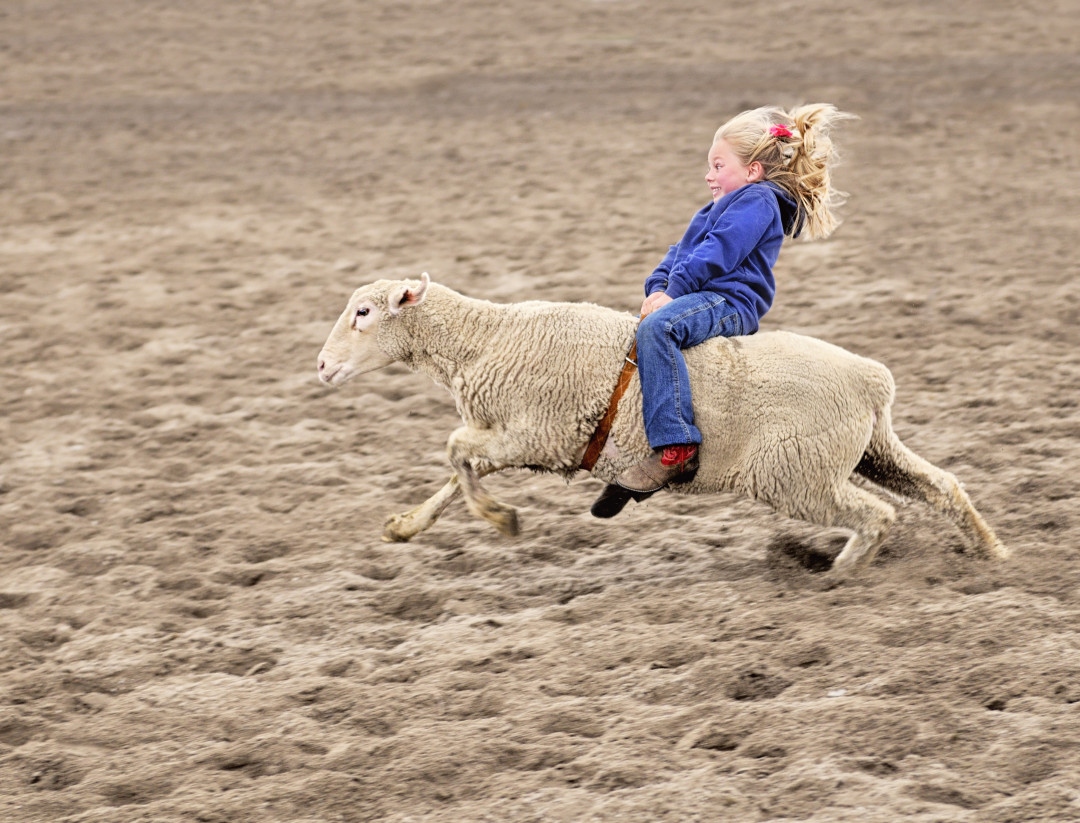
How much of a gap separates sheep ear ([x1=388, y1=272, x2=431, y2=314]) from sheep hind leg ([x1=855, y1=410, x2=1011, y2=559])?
1.72 meters

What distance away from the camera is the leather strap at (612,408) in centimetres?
460

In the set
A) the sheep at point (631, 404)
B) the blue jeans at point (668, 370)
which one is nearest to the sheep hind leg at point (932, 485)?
the sheep at point (631, 404)

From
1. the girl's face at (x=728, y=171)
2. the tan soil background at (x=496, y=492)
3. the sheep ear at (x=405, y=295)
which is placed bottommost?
the tan soil background at (x=496, y=492)

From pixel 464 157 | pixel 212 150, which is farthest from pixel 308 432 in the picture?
pixel 212 150

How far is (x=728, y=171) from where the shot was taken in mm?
4727

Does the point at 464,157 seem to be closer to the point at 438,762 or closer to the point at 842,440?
the point at 842,440

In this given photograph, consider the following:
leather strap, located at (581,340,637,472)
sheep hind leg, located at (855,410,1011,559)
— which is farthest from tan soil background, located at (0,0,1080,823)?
leather strap, located at (581,340,637,472)

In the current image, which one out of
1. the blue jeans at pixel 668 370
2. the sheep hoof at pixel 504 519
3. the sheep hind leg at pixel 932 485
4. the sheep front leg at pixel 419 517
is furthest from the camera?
the sheep front leg at pixel 419 517

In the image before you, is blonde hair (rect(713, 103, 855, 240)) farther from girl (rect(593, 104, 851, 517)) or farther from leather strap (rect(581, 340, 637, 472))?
leather strap (rect(581, 340, 637, 472))

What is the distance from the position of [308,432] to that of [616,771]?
130 inches

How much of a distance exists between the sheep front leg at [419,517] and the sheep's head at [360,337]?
0.55 meters

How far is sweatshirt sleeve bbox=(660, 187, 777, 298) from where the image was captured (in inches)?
179

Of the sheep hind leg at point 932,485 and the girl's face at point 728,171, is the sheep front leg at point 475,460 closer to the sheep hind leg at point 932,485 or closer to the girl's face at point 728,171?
the girl's face at point 728,171

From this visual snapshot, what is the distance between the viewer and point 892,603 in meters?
4.46
